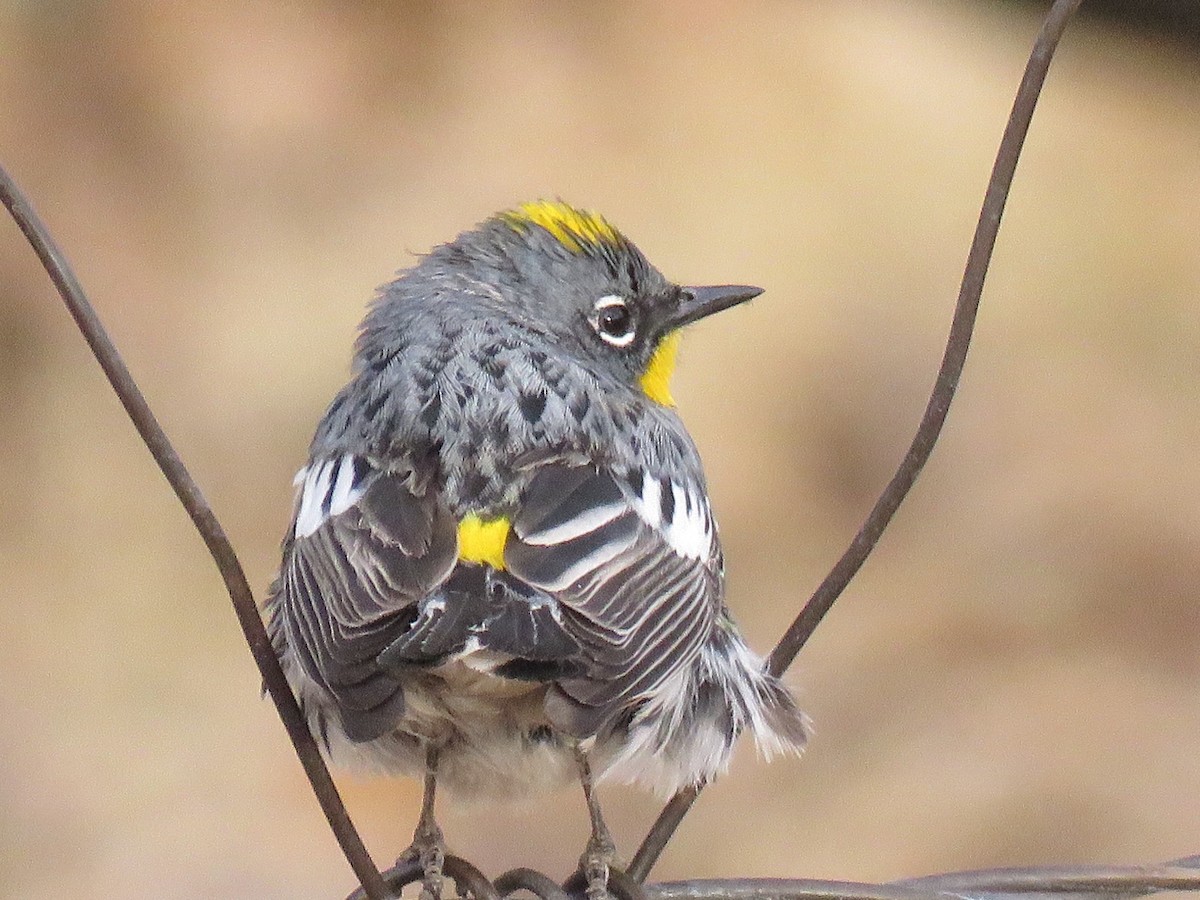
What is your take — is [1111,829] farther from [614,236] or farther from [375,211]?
[375,211]

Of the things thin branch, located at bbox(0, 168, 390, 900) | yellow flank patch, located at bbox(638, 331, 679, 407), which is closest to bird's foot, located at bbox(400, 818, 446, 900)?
thin branch, located at bbox(0, 168, 390, 900)

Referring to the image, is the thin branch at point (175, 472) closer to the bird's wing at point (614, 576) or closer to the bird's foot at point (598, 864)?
the bird's wing at point (614, 576)

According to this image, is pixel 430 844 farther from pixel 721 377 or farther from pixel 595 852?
pixel 721 377

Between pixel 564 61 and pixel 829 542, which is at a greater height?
pixel 564 61

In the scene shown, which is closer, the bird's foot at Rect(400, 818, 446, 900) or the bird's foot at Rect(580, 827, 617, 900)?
the bird's foot at Rect(580, 827, 617, 900)

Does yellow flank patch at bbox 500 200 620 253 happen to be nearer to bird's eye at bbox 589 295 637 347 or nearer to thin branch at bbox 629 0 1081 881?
bird's eye at bbox 589 295 637 347

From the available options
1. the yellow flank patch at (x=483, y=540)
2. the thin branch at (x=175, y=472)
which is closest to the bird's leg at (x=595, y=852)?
the yellow flank patch at (x=483, y=540)

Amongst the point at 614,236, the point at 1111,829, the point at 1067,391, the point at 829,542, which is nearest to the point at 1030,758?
the point at 1111,829
